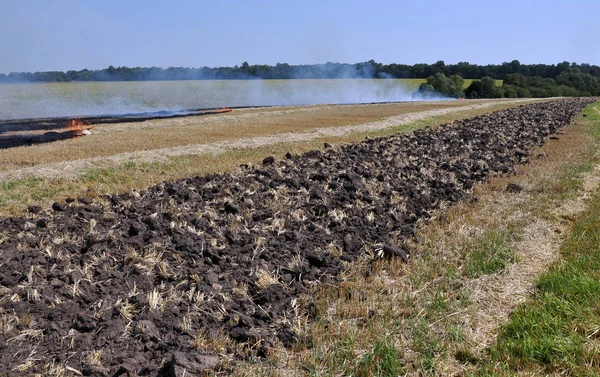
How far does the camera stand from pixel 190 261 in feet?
22.1

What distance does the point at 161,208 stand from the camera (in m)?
9.30

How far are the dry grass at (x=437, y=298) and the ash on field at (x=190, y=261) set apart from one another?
33 cm

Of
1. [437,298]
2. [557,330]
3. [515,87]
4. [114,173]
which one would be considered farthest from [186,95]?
[557,330]

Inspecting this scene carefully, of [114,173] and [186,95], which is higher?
[186,95]

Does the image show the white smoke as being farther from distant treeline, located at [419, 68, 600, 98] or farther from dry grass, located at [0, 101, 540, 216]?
dry grass, located at [0, 101, 540, 216]

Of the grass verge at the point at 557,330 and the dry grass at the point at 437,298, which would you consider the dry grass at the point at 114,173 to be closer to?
the dry grass at the point at 437,298

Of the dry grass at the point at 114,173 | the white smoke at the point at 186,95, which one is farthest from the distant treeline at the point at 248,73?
the dry grass at the point at 114,173

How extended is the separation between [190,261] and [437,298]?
10.2ft

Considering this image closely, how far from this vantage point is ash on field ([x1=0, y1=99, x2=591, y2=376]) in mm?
4793

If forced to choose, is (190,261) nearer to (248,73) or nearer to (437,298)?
(437,298)

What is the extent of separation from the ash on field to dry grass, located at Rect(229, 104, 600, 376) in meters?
0.33

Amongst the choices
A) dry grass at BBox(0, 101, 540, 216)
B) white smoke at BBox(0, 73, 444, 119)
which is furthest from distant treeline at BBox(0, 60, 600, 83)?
dry grass at BBox(0, 101, 540, 216)

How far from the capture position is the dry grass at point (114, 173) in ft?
38.3

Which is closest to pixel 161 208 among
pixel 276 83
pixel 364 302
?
pixel 364 302
